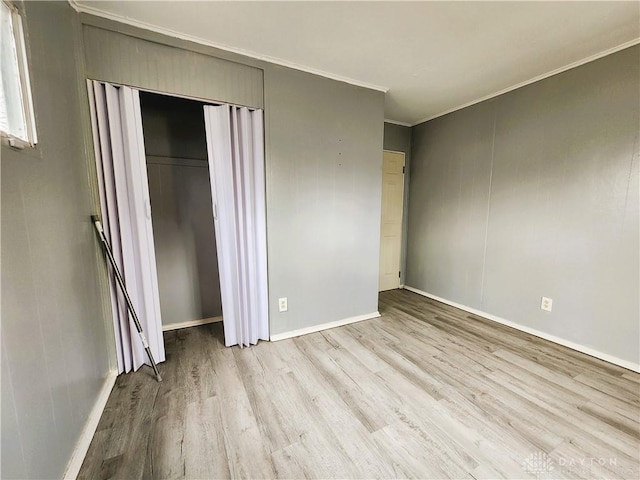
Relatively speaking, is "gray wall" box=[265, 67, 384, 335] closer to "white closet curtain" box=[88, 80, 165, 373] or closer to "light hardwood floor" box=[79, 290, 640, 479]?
"light hardwood floor" box=[79, 290, 640, 479]

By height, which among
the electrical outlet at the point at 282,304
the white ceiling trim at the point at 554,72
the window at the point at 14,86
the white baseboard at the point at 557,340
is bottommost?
the white baseboard at the point at 557,340

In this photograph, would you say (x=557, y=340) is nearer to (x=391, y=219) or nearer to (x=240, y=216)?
(x=391, y=219)

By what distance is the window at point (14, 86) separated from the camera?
0.91m

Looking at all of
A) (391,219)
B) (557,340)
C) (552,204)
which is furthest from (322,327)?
(552,204)

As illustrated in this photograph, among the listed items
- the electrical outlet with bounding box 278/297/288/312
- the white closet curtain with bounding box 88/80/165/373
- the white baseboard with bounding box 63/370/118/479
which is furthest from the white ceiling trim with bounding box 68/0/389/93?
the white baseboard with bounding box 63/370/118/479

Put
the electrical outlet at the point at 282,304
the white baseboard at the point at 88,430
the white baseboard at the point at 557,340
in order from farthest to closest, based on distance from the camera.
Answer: the electrical outlet at the point at 282,304, the white baseboard at the point at 557,340, the white baseboard at the point at 88,430

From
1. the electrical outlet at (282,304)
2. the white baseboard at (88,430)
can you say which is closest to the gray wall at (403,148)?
the electrical outlet at (282,304)

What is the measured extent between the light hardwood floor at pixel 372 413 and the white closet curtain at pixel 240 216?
0.29 metres

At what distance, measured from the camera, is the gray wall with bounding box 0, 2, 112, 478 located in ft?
2.90

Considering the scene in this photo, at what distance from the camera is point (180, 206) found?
261cm

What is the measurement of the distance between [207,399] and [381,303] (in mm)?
2310

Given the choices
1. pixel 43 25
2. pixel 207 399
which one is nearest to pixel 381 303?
pixel 207 399

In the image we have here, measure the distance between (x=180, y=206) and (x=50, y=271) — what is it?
1545 millimetres

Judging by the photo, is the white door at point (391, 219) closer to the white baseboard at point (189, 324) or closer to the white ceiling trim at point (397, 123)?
the white ceiling trim at point (397, 123)
